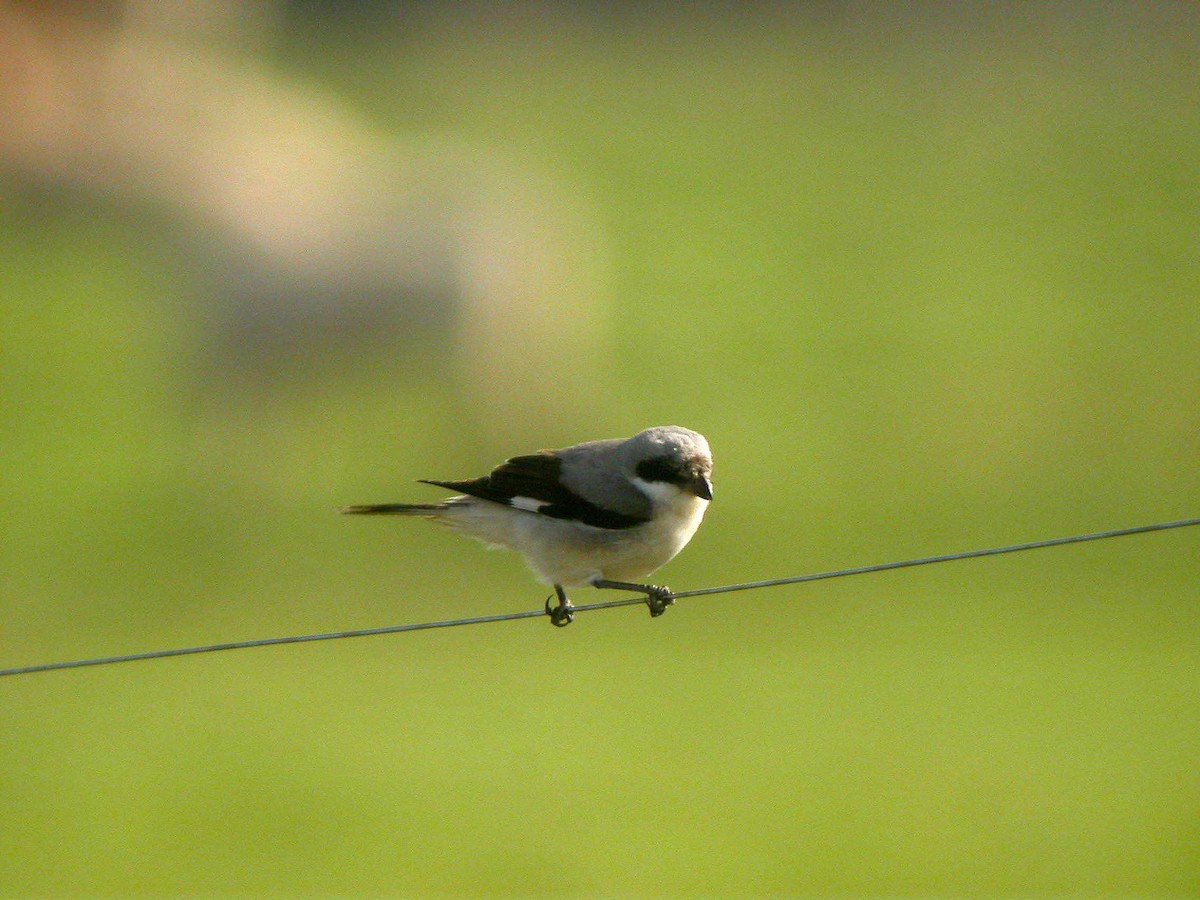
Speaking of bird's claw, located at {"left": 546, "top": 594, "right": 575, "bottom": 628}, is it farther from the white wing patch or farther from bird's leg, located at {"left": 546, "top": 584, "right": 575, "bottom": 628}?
the white wing patch

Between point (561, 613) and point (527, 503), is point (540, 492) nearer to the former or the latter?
point (527, 503)

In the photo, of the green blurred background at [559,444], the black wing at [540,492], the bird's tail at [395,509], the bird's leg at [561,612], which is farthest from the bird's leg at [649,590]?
the green blurred background at [559,444]

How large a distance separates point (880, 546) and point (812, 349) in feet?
19.9

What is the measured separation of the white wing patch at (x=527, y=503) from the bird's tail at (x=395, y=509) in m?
0.38

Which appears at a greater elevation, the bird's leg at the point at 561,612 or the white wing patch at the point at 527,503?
the white wing patch at the point at 527,503

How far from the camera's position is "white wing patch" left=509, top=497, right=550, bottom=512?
563 cm

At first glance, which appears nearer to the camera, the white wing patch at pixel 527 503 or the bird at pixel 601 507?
the bird at pixel 601 507

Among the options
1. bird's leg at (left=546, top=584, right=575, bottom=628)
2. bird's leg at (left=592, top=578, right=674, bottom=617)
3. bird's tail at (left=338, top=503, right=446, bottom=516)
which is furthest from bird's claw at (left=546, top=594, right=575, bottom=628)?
bird's tail at (left=338, top=503, right=446, bottom=516)

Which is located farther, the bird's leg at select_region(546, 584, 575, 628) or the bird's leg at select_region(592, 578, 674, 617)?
the bird's leg at select_region(546, 584, 575, 628)

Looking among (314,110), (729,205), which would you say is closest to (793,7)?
(729,205)

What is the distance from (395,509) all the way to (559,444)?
7.16m

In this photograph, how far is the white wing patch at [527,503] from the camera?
5.63 meters

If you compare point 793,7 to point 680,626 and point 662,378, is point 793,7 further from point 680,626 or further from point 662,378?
point 680,626

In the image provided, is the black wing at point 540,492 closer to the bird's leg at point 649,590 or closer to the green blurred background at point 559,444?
the bird's leg at point 649,590
